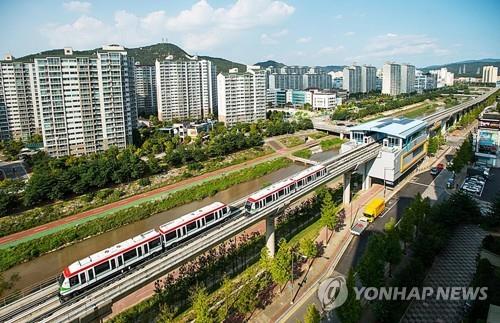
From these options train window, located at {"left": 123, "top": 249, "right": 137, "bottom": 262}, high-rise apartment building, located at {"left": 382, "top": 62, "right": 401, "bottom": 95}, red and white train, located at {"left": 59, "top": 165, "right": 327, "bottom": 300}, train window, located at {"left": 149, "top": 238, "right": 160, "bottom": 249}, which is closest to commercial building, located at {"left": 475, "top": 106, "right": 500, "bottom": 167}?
red and white train, located at {"left": 59, "top": 165, "right": 327, "bottom": 300}

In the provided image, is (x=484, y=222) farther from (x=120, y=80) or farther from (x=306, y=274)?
(x=120, y=80)

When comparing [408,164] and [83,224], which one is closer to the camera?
[83,224]

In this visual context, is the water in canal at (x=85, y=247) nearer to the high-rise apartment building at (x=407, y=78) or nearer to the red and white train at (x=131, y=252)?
the red and white train at (x=131, y=252)

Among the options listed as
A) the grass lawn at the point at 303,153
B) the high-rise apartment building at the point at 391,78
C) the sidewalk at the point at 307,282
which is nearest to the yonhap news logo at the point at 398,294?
the sidewalk at the point at 307,282

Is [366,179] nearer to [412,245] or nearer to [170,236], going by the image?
[412,245]

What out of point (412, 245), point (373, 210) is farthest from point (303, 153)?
point (412, 245)

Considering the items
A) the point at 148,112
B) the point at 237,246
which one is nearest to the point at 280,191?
the point at 237,246
